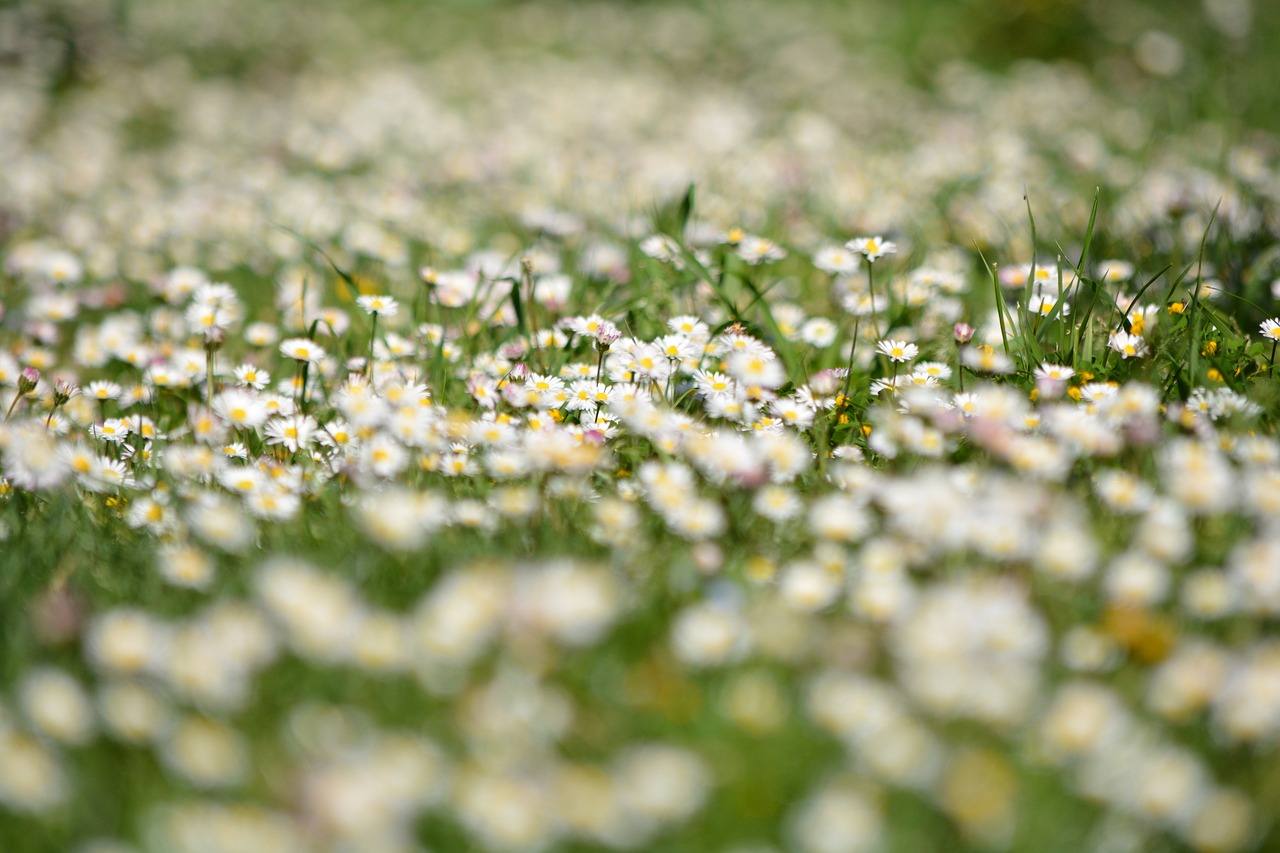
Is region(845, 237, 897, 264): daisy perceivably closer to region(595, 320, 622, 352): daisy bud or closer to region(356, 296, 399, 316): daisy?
region(595, 320, 622, 352): daisy bud

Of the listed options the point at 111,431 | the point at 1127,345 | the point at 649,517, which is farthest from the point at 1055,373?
the point at 111,431

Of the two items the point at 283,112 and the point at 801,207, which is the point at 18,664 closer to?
the point at 801,207

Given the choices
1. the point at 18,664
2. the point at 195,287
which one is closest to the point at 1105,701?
the point at 18,664

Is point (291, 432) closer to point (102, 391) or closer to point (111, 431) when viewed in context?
point (111, 431)

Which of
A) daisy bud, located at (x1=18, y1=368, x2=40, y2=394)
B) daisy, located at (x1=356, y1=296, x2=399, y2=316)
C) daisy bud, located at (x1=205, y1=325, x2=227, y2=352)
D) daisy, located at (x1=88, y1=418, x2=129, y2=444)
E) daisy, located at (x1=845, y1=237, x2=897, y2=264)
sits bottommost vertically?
daisy, located at (x1=88, y1=418, x2=129, y2=444)

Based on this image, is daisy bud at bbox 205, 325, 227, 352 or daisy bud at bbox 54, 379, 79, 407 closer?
daisy bud at bbox 54, 379, 79, 407

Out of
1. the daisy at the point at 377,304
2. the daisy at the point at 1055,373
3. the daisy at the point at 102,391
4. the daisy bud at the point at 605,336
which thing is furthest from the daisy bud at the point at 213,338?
the daisy at the point at 1055,373

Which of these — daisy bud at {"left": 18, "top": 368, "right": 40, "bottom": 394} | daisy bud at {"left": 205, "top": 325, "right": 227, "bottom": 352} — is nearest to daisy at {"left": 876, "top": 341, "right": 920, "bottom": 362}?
daisy bud at {"left": 205, "top": 325, "right": 227, "bottom": 352}

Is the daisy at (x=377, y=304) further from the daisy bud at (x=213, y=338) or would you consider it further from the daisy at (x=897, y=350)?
the daisy at (x=897, y=350)
